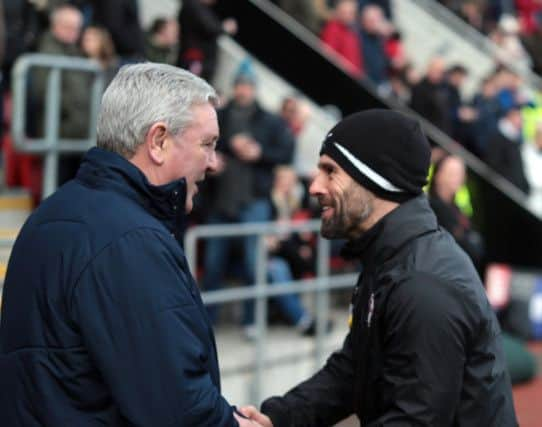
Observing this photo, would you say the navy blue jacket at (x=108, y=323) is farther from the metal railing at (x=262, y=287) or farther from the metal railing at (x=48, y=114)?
the metal railing at (x=48, y=114)

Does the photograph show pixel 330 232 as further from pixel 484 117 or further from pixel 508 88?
pixel 508 88

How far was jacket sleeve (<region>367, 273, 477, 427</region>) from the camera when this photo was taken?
2.95m

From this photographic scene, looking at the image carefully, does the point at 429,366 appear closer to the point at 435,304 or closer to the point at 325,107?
the point at 435,304

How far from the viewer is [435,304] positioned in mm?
2971

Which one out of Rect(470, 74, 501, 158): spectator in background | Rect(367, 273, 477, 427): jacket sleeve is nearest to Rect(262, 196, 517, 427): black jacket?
Rect(367, 273, 477, 427): jacket sleeve

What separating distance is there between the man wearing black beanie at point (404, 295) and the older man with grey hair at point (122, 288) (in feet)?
1.39

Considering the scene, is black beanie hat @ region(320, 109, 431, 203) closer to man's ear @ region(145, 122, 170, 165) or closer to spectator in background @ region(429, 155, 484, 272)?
man's ear @ region(145, 122, 170, 165)

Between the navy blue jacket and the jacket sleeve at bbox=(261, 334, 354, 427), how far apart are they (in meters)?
0.71

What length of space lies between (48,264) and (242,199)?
19.7 feet

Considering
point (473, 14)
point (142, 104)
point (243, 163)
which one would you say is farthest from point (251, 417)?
point (473, 14)

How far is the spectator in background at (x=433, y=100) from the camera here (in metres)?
13.8

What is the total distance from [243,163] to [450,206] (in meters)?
2.19

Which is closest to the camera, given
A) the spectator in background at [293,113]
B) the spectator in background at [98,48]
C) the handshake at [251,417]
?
the handshake at [251,417]

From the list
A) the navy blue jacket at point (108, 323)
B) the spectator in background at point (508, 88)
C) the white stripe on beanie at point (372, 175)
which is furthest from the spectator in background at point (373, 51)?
the navy blue jacket at point (108, 323)
